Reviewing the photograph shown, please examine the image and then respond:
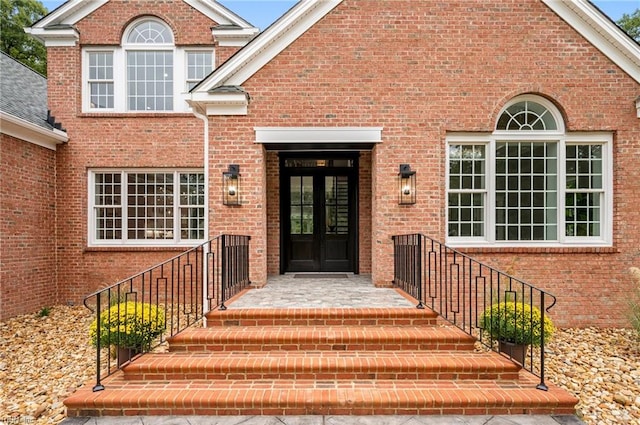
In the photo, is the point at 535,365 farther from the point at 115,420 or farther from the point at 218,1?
the point at 218,1

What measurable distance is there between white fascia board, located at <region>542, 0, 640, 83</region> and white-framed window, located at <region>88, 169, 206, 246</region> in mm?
8669

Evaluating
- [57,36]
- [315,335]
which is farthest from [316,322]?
[57,36]

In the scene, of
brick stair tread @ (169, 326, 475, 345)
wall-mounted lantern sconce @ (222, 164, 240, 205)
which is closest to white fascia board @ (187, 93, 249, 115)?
wall-mounted lantern sconce @ (222, 164, 240, 205)

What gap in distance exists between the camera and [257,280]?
6.36 m

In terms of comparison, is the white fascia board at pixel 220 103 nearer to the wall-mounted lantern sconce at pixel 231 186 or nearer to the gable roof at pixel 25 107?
the wall-mounted lantern sconce at pixel 231 186

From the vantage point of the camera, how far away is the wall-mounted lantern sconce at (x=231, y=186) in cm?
621

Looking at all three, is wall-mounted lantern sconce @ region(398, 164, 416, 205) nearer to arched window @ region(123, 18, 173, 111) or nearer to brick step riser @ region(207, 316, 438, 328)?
brick step riser @ region(207, 316, 438, 328)

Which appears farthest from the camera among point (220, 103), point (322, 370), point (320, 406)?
point (220, 103)

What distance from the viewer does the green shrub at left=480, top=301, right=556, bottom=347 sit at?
424 centimetres

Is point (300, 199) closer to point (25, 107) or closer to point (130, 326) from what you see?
point (130, 326)

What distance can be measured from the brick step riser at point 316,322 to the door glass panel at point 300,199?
3.84 m

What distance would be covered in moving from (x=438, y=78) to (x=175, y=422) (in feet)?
21.8

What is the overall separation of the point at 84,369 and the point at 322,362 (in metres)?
3.82

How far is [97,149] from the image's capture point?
8.72m
